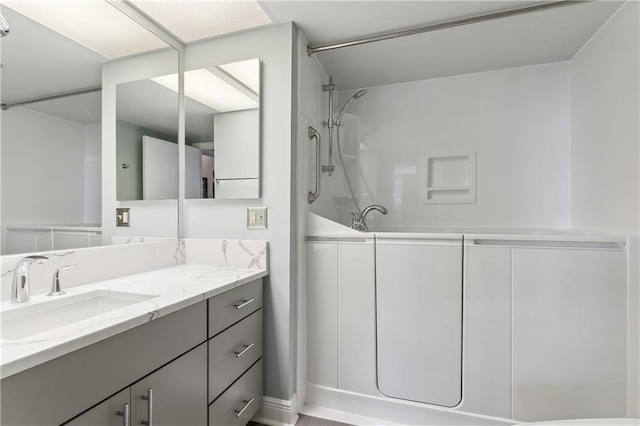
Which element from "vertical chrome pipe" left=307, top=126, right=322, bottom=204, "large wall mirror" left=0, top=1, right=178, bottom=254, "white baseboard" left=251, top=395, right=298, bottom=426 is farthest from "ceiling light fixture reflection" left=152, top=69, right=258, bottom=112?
"white baseboard" left=251, top=395, right=298, bottom=426

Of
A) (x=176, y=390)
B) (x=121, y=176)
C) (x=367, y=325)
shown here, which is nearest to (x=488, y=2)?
(x=367, y=325)

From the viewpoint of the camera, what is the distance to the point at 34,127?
1.13 metres

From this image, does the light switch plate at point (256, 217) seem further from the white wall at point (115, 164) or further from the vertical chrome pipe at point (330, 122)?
the vertical chrome pipe at point (330, 122)

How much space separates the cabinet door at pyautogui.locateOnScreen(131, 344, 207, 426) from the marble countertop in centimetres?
21

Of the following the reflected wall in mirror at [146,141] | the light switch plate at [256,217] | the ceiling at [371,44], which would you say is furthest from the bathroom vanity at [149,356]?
the ceiling at [371,44]

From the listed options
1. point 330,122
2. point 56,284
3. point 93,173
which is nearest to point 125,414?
point 56,284

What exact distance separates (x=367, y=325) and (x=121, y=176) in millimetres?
1526

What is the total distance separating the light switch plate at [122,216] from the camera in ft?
4.96

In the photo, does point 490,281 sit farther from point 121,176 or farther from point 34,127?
point 34,127

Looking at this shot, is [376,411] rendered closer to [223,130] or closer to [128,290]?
[128,290]

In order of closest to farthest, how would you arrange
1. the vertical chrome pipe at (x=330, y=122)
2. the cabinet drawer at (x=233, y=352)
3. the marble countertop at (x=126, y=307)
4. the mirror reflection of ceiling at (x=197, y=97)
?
the marble countertop at (x=126, y=307)
the cabinet drawer at (x=233, y=352)
the mirror reflection of ceiling at (x=197, y=97)
the vertical chrome pipe at (x=330, y=122)

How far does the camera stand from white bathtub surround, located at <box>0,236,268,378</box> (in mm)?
715

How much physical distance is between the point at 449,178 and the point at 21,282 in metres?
2.51

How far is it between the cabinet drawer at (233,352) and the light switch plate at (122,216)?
2.57 feet
